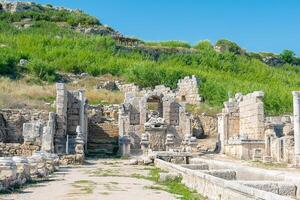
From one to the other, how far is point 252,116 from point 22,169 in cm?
1664

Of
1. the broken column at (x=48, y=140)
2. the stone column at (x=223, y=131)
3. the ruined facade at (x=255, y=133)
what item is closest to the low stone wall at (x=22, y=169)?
the broken column at (x=48, y=140)

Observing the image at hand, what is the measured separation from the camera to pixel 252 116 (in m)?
29.2

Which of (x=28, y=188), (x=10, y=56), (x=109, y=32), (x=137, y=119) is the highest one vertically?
(x=109, y=32)

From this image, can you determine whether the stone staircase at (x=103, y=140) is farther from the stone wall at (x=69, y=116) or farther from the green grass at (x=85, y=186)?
the green grass at (x=85, y=186)

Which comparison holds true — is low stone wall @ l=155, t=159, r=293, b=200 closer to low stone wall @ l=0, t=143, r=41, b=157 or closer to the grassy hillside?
low stone wall @ l=0, t=143, r=41, b=157

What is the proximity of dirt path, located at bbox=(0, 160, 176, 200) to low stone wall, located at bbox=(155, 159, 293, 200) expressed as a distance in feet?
2.57

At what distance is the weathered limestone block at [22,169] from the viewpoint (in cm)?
1462

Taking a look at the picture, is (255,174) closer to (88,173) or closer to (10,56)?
(88,173)

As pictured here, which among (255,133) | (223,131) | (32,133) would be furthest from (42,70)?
(255,133)

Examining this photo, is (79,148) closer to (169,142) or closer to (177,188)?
(169,142)

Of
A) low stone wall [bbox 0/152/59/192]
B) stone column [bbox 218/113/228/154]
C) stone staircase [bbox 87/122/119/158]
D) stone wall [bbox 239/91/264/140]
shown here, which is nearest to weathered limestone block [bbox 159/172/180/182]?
low stone wall [bbox 0/152/59/192]

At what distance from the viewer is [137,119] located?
32531 mm

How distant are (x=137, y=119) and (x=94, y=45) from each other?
94.1ft

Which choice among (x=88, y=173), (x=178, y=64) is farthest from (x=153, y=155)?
(x=178, y=64)
